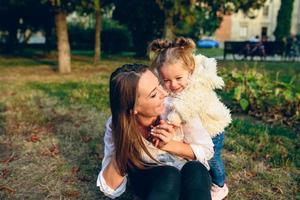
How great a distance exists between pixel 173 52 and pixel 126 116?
2.13 feet

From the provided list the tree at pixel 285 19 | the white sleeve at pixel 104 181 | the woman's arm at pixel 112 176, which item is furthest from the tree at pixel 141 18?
the tree at pixel 285 19

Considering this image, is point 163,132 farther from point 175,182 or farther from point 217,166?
point 217,166

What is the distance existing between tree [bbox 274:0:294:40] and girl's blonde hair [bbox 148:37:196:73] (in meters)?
39.6

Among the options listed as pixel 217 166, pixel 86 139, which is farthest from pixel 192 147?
pixel 86 139

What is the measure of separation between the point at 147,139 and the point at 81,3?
10.6 metres

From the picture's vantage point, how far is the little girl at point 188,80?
3.01m

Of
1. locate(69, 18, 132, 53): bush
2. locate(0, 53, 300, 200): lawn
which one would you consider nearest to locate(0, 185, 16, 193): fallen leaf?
locate(0, 53, 300, 200): lawn

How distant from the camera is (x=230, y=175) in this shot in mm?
4297

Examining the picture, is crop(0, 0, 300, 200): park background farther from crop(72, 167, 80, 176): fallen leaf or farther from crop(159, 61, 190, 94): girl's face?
crop(159, 61, 190, 94): girl's face

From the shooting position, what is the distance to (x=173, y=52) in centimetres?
312

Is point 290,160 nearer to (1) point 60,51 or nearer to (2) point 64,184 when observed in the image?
(2) point 64,184

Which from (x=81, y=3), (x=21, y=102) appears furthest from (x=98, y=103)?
(x=81, y=3)

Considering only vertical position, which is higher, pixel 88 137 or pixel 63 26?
pixel 63 26

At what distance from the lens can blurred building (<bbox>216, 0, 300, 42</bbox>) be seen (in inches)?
2477
